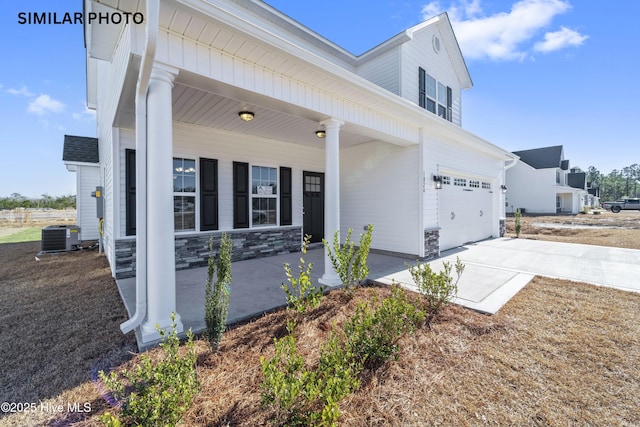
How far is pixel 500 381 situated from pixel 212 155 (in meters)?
6.43

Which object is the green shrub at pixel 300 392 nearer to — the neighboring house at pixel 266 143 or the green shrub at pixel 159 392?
the green shrub at pixel 159 392

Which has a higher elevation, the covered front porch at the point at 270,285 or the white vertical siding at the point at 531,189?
the white vertical siding at the point at 531,189

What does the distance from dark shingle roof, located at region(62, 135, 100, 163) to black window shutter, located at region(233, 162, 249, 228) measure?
6901mm

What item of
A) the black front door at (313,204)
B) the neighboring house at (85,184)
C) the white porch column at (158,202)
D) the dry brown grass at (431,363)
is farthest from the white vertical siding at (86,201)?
the white porch column at (158,202)

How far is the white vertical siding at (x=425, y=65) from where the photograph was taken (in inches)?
297

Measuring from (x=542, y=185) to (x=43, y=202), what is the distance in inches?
2276

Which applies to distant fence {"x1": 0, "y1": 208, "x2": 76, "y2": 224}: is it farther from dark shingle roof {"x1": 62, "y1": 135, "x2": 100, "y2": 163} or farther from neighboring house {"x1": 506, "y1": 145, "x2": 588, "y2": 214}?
neighboring house {"x1": 506, "y1": 145, "x2": 588, "y2": 214}

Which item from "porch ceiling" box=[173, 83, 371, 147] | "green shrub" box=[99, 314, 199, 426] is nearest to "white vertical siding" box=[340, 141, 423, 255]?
"porch ceiling" box=[173, 83, 371, 147]

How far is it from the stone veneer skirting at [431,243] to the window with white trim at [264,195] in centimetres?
410

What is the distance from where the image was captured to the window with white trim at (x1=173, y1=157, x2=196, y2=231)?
5.92m

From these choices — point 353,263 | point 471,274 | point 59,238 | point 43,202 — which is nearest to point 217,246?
point 353,263

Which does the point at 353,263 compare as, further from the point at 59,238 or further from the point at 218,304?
the point at 59,238

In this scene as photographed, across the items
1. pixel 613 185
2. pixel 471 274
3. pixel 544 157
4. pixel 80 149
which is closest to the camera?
pixel 471 274

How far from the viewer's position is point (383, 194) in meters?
7.50
